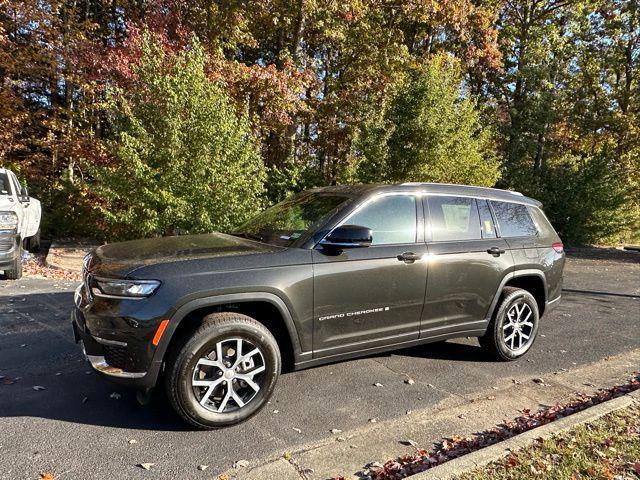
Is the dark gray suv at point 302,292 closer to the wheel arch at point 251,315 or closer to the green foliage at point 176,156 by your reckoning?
the wheel arch at point 251,315

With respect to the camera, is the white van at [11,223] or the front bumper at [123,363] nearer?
the front bumper at [123,363]

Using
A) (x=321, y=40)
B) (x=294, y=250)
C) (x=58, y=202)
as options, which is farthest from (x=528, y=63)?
(x=294, y=250)

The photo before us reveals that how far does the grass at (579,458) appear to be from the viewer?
285 cm

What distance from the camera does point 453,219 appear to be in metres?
4.50

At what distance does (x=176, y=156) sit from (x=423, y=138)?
22.1 feet

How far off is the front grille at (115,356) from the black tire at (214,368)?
0.28 meters

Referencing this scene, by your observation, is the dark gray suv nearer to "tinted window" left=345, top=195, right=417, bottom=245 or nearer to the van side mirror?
"tinted window" left=345, top=195, right=417, bottom=245

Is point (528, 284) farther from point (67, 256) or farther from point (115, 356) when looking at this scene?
point (67, 256)

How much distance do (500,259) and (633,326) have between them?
340cm

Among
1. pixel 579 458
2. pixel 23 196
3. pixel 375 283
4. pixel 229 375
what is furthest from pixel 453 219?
pixel 23 196

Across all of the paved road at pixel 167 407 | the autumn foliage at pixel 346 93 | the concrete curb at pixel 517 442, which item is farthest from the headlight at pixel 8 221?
the concrete curb at pixel 517 442

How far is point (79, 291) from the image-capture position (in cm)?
369

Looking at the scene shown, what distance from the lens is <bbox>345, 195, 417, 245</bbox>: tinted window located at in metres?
3.99

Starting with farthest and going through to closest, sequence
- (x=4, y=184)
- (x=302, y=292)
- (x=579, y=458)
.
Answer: (x=4, y=184)
(x=302, y=292)
(x=579, y=458)
